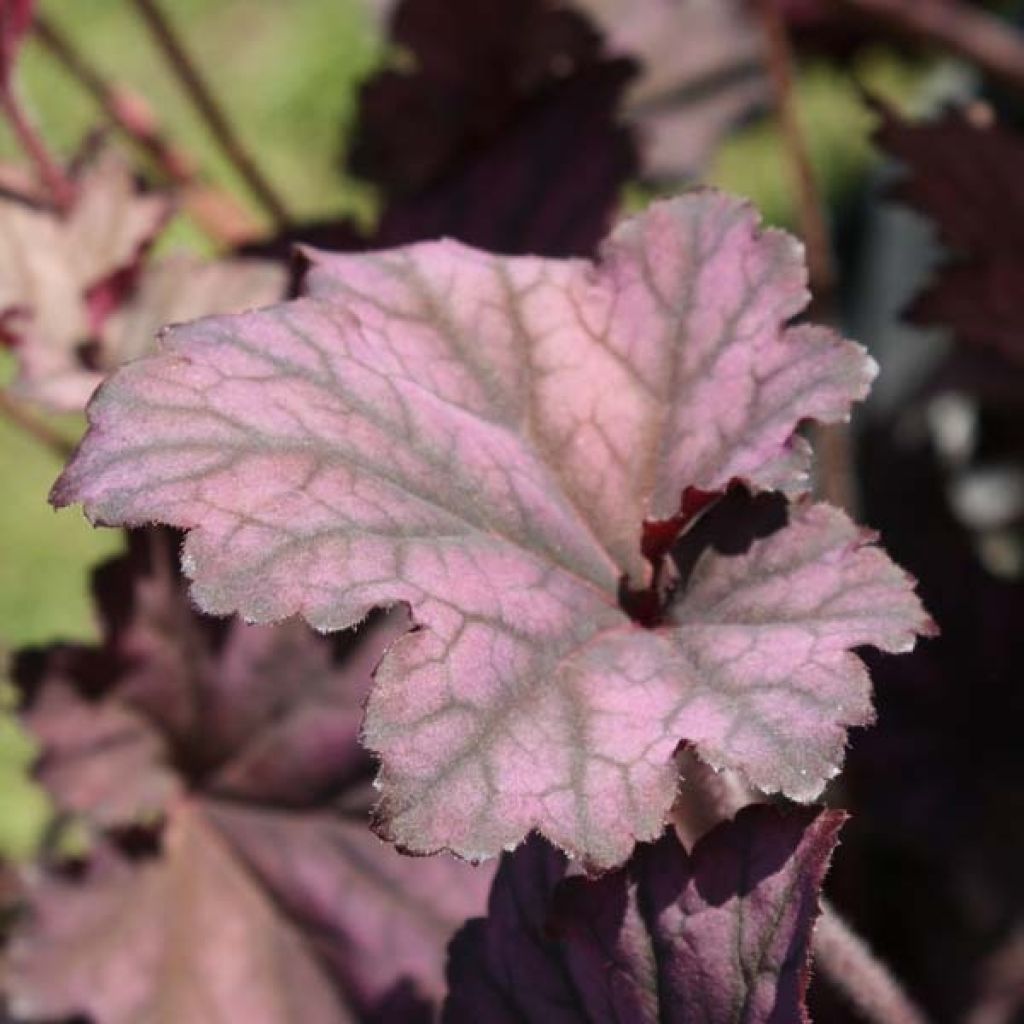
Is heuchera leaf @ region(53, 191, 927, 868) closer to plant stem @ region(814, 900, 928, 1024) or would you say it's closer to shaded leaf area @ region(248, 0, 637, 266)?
plant stem @ region(814, 900, 928, 1024)

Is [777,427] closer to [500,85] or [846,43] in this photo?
[500,85]

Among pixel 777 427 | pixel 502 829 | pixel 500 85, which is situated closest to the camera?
pixel 502 829

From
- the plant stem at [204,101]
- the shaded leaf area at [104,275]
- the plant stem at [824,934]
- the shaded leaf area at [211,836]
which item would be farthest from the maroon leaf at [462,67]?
the plant stem at [824,934]

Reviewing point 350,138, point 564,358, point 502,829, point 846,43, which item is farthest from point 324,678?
point 846,43

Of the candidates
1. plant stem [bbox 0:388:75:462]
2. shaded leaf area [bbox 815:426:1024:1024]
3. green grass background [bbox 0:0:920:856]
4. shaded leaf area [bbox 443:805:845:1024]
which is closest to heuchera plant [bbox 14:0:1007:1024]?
shaded leaf area [bbox 443:805:845:1024]

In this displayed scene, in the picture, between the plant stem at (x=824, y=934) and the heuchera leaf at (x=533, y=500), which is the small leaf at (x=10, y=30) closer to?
the heuchera leaf at (x=533, y=500)
